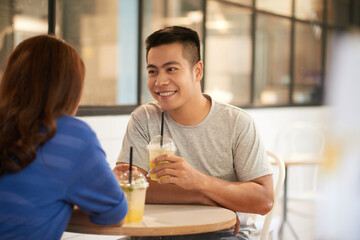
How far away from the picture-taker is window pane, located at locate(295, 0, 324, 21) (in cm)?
702

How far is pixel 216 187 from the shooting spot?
1.93 metres

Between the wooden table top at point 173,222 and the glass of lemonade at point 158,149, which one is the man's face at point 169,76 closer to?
the glass of lemonade at point 158,149

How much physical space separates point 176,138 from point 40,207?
0.85 metres

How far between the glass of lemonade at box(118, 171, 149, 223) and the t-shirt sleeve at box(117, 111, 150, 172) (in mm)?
412

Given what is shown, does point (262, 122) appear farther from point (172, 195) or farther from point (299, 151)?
point (172, 195)

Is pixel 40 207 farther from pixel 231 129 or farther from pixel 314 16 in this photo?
pixel 314 16

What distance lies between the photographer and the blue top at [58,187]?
142 centimetres

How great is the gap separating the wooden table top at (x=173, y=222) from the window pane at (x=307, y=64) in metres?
5.51

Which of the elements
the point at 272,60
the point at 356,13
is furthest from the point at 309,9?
the point at 356,13

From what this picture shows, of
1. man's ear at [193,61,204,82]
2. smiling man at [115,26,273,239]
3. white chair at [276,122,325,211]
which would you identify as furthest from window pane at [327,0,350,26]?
smiling man at [115,26,273,239]

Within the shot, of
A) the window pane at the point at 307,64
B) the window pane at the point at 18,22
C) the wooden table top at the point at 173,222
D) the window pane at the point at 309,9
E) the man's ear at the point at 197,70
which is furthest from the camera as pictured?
the window pane at the point at 307,64

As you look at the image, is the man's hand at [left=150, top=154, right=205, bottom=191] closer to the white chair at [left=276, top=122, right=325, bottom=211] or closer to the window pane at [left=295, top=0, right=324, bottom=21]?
the white chair at [left=276, top=122, right=325, bottom=211]

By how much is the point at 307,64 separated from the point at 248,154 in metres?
5.82

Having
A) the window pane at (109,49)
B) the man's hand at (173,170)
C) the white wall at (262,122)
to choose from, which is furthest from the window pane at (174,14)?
the man's hand at (173,170)
